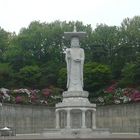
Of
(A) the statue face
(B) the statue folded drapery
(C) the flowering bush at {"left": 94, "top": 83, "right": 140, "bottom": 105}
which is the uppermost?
(A) the statue face

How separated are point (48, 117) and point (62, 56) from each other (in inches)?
552

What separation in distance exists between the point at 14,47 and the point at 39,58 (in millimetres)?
3368

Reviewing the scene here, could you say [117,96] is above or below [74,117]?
above

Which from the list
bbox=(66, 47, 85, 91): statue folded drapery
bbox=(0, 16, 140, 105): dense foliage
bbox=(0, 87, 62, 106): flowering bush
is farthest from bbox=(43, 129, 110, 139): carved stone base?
bbox=(0, 16, 140, 105): dense foliage

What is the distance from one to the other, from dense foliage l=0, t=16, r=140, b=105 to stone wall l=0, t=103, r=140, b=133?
12.2ft

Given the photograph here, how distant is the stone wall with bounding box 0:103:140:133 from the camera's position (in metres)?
42.5

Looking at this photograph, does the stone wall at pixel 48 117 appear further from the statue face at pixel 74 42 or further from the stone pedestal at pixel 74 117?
the statue face at pixel 74 42

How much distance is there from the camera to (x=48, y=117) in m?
44.1

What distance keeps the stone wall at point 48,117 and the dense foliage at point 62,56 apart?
12.2ft

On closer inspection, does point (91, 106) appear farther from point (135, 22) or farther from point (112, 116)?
point (135, 22)

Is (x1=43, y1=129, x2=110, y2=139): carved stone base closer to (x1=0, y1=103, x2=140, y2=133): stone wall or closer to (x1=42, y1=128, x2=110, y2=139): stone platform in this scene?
(x1=42, y1=128, x2=110, y2=139): stone platform

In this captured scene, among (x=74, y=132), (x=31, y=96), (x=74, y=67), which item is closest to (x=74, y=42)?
(x=74, y=67)

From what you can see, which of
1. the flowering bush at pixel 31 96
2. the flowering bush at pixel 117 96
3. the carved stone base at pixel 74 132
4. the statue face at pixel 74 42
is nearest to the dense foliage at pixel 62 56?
the flowering bush at pixel 117 96

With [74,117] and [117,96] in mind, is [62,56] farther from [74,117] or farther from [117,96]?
[74,117]
